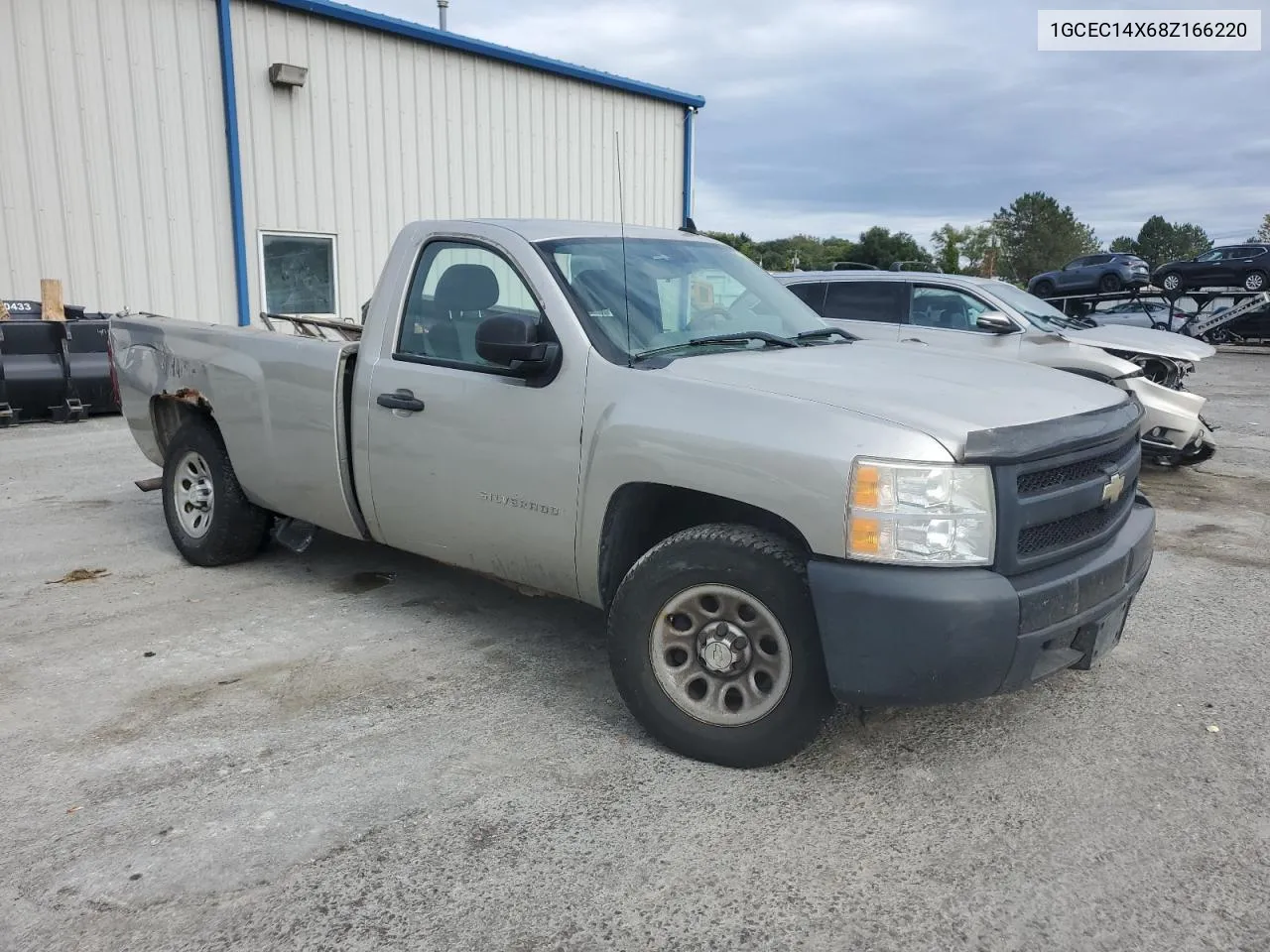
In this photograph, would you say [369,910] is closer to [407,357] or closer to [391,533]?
[391,533]

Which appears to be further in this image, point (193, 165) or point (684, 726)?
point (193, 165)

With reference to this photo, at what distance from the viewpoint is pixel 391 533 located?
460 centimetres

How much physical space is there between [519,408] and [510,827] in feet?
5.24

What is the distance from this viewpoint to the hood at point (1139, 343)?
364 inches

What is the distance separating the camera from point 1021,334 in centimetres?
934

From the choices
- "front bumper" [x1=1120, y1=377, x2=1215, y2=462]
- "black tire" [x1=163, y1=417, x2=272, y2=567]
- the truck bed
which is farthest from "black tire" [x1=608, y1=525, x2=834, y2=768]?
"front bumper" [x1=1120, y1=377, x2=1215, y2=462]

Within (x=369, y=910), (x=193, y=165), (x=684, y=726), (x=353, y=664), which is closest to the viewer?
(x=369, y=910)

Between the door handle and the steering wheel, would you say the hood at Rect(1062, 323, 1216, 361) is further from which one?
the door handle

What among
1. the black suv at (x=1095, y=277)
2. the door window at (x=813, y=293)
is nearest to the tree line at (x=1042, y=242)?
the black suv at (x=1095, y=277)

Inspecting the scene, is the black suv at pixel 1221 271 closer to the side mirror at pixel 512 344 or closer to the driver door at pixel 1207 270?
the driver door at pixel 1207 270

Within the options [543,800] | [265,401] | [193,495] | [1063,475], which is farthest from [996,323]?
[543,800]

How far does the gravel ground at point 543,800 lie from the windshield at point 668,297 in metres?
1.47

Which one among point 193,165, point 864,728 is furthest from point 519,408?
point 193,165

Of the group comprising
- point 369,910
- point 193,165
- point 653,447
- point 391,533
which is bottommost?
point 369,910
